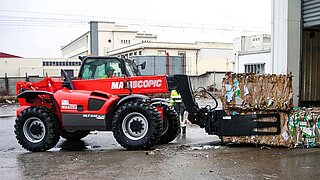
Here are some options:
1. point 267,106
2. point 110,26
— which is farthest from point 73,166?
point 110,26

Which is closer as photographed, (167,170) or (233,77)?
(167,170)

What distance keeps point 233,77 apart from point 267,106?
1036mm

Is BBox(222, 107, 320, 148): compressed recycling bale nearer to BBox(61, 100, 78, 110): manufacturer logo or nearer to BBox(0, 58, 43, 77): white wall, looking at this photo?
BBox(61, 100, 78, 110): manufacturer logo

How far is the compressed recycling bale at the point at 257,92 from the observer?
9352 mm

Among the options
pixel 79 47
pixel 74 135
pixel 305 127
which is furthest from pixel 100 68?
pixel 79 47

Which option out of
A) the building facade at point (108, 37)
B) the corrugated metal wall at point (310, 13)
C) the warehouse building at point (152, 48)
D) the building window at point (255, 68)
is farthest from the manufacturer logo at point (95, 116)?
the building facade at point (108, 37)

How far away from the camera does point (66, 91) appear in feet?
32.0

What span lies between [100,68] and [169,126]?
2.35 m

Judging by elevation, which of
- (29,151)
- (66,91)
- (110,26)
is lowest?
(29,151)

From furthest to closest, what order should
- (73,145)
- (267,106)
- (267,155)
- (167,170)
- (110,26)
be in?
(110,26) < (73,145) < (267,106) < (267,155) < (167,170)

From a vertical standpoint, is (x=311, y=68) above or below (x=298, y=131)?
above

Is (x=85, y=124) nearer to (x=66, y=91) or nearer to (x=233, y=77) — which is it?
(x=66, y=91)

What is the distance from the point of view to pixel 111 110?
9.48 metres

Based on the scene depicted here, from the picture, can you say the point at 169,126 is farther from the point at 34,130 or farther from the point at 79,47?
the point at 79,47
